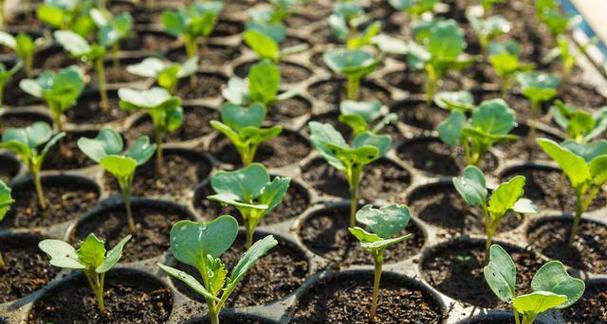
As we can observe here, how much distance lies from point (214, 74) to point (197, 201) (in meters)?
0.75

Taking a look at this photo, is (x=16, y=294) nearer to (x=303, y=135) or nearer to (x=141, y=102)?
(x=141, y=102)

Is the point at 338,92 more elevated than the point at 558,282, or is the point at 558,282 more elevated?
the point at 558,282

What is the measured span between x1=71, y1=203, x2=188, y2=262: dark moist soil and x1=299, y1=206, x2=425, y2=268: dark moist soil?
326 mm

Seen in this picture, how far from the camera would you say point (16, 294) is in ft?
5.12

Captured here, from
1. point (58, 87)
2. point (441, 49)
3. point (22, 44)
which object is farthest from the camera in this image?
point (22, 44)

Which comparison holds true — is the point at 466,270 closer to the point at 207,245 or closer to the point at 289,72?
the point at 207,245

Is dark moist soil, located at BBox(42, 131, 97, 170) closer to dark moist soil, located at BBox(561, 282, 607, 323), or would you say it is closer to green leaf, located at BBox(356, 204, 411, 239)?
green leaf, located at BBox(356, 204, 411, 239)

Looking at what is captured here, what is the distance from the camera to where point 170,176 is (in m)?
1.97

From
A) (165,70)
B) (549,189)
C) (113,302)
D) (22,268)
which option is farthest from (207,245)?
(549,189)

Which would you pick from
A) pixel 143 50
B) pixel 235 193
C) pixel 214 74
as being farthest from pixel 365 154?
pixel 143 50

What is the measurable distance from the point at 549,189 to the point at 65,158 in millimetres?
1325

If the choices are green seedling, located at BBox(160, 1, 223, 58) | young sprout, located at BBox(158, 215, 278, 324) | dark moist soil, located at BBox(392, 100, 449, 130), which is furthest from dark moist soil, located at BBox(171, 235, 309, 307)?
green seedling, located at BBox(160, 1, 223, 58)

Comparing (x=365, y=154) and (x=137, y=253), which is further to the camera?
(x=137, y=253)

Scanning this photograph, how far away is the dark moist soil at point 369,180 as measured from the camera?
1.91 m
